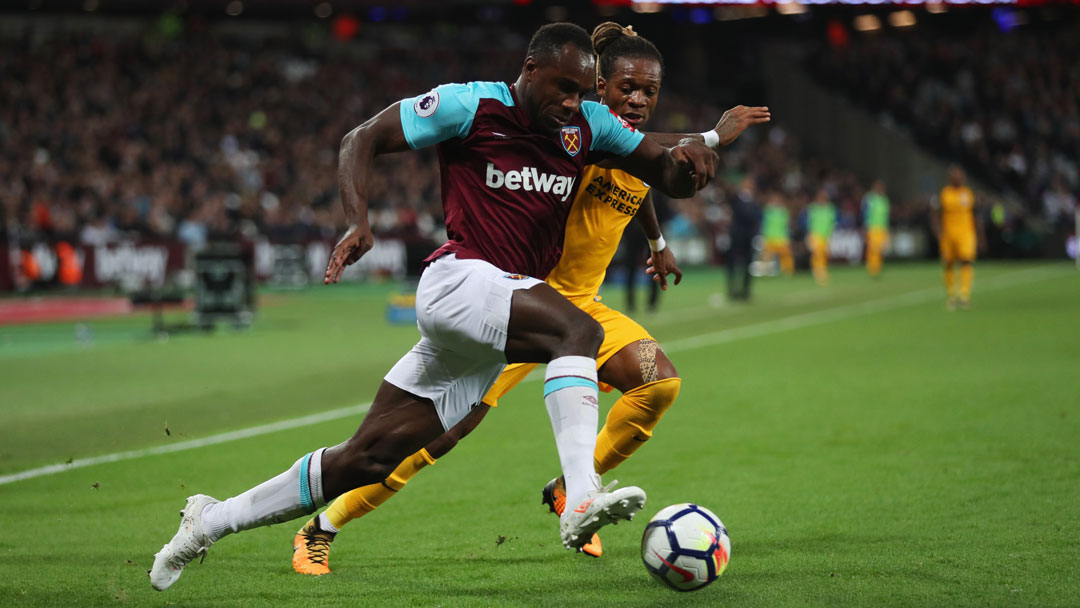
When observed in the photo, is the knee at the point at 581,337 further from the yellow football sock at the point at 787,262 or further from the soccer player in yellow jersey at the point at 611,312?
the yellow football sock at the point at 787,262

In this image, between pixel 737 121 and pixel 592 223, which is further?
pixel 592 223

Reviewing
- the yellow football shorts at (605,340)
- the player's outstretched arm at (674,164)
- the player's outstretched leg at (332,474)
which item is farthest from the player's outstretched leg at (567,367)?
the yellow football shorts at (605,340)

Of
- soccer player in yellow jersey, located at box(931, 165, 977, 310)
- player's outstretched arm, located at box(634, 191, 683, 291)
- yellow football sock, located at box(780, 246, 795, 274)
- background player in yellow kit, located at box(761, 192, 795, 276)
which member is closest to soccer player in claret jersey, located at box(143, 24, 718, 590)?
player's outstretched arm, located at box(634, 191, 683, 291)

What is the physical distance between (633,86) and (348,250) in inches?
80.2

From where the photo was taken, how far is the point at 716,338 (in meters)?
15.9

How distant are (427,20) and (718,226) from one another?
44.0ft

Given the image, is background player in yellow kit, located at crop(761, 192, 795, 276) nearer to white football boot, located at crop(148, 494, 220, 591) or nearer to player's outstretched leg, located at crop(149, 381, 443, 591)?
player's outstretched leg, located at crop(149, 381, 443, 591)

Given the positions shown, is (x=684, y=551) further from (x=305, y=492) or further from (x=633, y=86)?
(x=633, y=86)

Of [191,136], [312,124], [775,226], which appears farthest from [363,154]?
[312,124]

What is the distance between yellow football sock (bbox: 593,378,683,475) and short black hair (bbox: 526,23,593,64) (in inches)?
63.2

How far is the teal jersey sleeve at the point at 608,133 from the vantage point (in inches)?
189

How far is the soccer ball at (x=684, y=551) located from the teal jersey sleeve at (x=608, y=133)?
1.48 meters

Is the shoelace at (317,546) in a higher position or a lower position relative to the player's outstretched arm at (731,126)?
lower

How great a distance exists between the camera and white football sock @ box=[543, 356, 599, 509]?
4.19 metres
